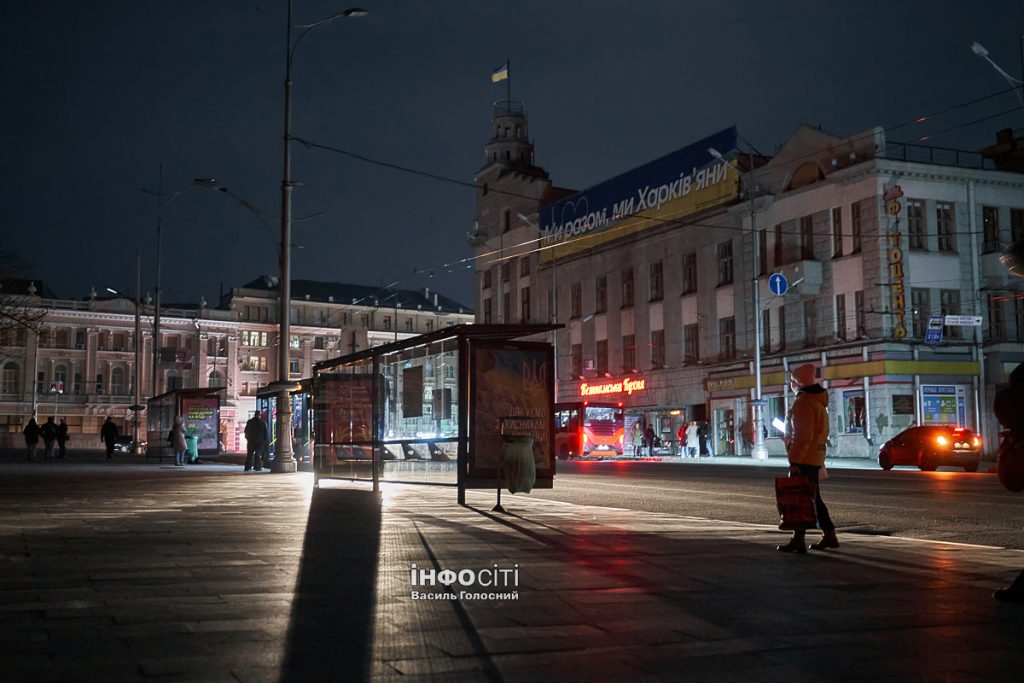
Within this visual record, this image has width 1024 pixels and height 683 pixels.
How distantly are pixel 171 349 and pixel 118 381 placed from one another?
623 centimetres

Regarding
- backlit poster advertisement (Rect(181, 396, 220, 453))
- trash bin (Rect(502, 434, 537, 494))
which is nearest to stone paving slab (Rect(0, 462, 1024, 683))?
trash bin (Rect(502, 434, 537, 494))

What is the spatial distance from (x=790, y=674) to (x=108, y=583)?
180 inches

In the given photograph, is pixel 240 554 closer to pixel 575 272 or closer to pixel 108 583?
pixel 108 583

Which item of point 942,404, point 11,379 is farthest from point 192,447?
point 11,379

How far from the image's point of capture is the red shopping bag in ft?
28.6

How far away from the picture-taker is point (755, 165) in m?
53.2

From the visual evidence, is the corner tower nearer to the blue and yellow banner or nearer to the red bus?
the blue and yellow banner

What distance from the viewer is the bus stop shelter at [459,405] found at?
1448 centimetres

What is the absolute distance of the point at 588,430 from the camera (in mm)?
51188

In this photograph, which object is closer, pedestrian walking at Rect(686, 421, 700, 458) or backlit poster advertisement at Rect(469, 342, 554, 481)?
backlit poster advertisement at Rect(469, 342, 554, 481)

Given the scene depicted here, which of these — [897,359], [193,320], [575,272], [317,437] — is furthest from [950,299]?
[193,320]

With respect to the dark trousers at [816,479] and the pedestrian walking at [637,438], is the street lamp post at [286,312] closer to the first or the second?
the dark trousers at [816,479]

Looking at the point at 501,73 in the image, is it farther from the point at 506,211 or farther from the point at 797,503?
the point at 797,503

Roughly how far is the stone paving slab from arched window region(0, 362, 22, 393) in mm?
96828
